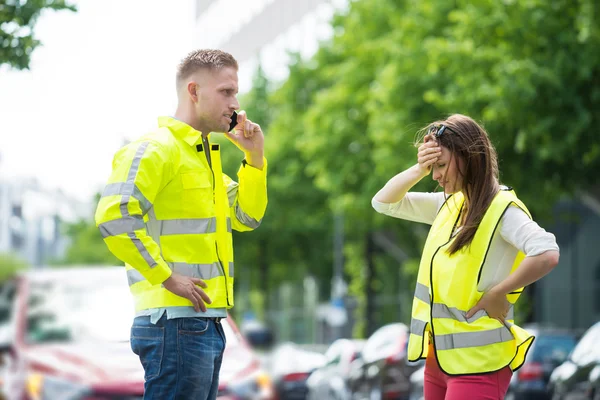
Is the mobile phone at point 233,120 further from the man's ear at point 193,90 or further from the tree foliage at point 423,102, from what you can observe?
the tree foliage at point 423,102

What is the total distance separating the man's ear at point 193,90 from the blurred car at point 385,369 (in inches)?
520

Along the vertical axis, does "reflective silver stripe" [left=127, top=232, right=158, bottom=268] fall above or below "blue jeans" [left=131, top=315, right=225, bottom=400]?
above

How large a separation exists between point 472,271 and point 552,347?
38.2 ft

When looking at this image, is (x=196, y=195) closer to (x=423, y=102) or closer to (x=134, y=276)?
(x=134, y=276)

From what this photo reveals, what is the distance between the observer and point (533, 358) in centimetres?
1531

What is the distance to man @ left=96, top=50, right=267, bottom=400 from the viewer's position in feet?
13.1

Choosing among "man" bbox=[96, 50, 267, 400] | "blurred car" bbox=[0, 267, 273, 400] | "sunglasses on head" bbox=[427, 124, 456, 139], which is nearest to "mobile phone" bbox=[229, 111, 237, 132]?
"man" bbox=[96, 50, 267, 400]

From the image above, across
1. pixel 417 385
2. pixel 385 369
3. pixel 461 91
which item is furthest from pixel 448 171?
pixel 461 91

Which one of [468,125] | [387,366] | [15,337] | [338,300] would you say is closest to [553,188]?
[387,366]

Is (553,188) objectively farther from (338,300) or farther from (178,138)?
(338,300)

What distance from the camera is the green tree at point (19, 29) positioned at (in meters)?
7.67

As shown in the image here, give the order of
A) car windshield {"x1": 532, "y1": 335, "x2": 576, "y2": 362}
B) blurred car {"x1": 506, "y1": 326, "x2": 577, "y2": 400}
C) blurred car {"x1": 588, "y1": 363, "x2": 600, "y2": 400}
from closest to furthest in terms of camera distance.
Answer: blurred car {"x1": 588, "y1": 363, "x2": 600, "y2": 400}
blurred car {"x1": 506, "y1": 326, "x2": 577, "y2": 400}
car windshield {"x1": 532, "y1": 335, "x2": 576, "y2": 362}

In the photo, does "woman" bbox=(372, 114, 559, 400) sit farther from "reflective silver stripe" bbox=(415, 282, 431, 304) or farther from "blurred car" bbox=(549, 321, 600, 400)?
"blurred car" bbox=(549, 321, 600, 400)

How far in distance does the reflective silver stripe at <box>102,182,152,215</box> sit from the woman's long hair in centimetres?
111
